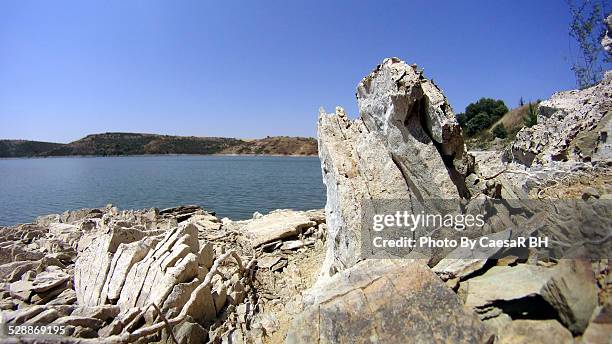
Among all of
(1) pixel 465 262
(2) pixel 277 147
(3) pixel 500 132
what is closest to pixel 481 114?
(3) pixel 500 132

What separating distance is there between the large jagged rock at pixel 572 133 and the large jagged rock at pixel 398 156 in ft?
14.9

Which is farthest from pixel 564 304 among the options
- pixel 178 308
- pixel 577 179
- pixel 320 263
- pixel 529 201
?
pixel 320 263

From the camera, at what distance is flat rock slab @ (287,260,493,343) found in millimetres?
3666

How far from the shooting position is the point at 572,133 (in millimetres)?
10109

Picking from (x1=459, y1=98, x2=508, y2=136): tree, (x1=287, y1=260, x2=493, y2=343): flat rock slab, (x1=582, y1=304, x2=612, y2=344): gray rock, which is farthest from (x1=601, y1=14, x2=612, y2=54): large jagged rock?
(x1=459, y1=98, x2=508, y2=136): tree

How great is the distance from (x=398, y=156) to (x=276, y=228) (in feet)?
21.7

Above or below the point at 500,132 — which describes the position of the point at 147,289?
below

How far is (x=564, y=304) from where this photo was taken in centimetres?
340

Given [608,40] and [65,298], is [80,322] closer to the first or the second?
[65,298]

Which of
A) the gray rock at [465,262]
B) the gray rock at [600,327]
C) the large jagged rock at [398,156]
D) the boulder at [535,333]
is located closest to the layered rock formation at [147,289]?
the large jagged rock at [398,156]

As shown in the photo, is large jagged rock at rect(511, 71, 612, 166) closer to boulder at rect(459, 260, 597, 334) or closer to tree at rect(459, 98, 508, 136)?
boulder at rect(459, 260, 597, 334)

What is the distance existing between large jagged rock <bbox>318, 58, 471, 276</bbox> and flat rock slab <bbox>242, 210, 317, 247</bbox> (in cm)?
408

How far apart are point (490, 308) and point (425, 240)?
2.26 meters

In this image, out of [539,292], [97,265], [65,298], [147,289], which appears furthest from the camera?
[97,265]
